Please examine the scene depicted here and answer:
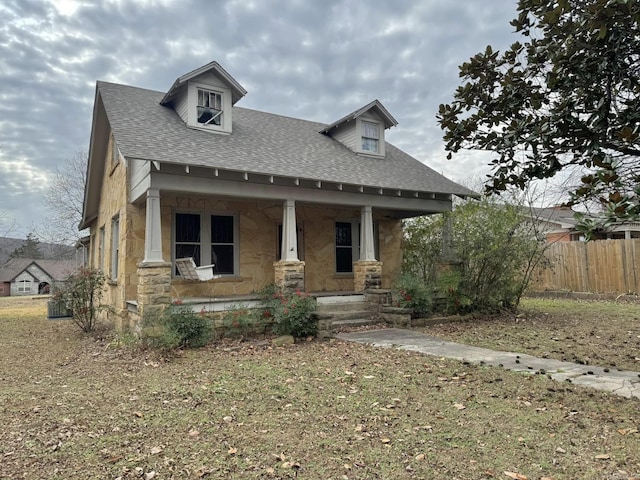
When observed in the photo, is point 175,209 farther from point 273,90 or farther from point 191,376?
point 273,90

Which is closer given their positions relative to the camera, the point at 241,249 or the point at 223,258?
the point at 223,258

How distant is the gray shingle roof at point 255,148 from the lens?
8.48m

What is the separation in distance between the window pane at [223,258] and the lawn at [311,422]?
4.15 m

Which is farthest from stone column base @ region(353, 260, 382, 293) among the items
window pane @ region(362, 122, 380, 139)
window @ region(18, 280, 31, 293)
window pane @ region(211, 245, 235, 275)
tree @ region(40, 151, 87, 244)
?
window @ region(18, 280, 31, 293)

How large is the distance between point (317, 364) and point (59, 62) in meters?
12.8

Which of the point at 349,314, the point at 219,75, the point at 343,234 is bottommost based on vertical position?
the point at 349,314

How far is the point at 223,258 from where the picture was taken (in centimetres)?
1041

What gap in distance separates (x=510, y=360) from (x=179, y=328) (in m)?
5.23

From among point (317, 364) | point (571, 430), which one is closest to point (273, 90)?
point (317, 364)

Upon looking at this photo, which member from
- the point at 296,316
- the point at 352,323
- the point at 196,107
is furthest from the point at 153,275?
the point at 196,107

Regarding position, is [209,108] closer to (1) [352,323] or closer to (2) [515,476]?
(1) [352,323]

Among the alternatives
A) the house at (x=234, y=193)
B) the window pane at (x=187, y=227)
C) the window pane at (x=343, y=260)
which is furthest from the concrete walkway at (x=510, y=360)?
the window pane at (x=187, y=227)

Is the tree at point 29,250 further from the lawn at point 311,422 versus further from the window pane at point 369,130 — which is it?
the lawn at point 311,422

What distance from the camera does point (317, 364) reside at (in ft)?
19.9
